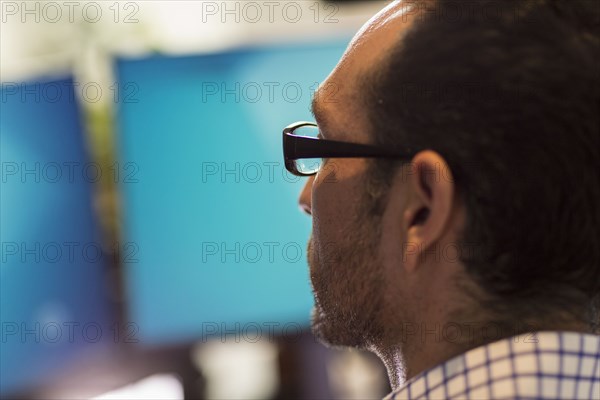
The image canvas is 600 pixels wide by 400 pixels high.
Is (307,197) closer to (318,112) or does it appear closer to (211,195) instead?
(318,112)

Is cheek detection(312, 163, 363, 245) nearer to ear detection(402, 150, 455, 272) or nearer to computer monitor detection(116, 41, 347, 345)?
ear detection(402, 150, 455, 272)

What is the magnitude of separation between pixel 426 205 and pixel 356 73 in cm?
15

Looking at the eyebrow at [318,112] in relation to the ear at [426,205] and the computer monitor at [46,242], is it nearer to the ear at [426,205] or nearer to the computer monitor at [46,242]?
the ear at [426,205]

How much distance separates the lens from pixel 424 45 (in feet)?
2.43

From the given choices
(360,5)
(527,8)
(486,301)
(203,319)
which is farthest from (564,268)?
(360,5)

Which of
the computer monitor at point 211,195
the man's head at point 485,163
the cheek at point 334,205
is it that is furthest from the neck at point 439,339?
the computer monitor at point 211,195

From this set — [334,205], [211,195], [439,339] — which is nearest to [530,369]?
[439,339]

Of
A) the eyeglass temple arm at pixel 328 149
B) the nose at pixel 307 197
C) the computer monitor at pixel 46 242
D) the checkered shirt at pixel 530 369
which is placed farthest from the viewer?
the computer monitor at pixel 46 242

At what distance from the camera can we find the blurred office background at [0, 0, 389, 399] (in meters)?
1.36

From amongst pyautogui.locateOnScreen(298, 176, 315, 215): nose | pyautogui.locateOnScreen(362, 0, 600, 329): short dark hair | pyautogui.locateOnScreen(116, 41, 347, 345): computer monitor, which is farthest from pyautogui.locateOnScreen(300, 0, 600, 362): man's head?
pyautogui.locateOnScreen(116, 41, 347, 345): computer monitor

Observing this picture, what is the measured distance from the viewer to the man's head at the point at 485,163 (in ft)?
2.30

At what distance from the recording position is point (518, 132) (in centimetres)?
71

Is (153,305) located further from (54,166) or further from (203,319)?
(54,166)

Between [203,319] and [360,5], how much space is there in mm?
635
